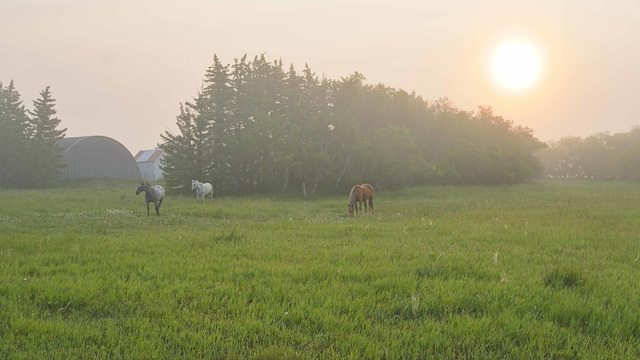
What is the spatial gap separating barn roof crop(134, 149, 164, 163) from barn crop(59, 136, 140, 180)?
16.3 metres

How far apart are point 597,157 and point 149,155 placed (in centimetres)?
11411

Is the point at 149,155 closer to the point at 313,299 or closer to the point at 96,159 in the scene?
the point at 96,159

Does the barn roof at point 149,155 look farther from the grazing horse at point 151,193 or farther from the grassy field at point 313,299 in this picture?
the grassy field at point 313,299

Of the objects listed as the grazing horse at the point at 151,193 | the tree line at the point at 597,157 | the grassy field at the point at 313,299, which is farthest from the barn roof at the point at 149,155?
the tree line at the point at 597,157

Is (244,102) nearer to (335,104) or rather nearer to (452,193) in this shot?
(335,104)

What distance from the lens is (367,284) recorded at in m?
6.86

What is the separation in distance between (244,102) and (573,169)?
11240 cm

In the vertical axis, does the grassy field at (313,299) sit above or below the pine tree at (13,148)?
below

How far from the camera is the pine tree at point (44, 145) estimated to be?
51125 mm

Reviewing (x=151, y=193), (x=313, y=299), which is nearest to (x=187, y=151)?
(x=151, y=193)

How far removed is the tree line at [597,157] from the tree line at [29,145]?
104723mm

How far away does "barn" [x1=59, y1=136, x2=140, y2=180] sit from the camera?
5884cm

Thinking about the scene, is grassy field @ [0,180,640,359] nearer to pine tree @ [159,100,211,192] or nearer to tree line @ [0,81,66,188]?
pine tree @ [159,100,211,192]

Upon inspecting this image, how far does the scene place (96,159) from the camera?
63.3 meters
